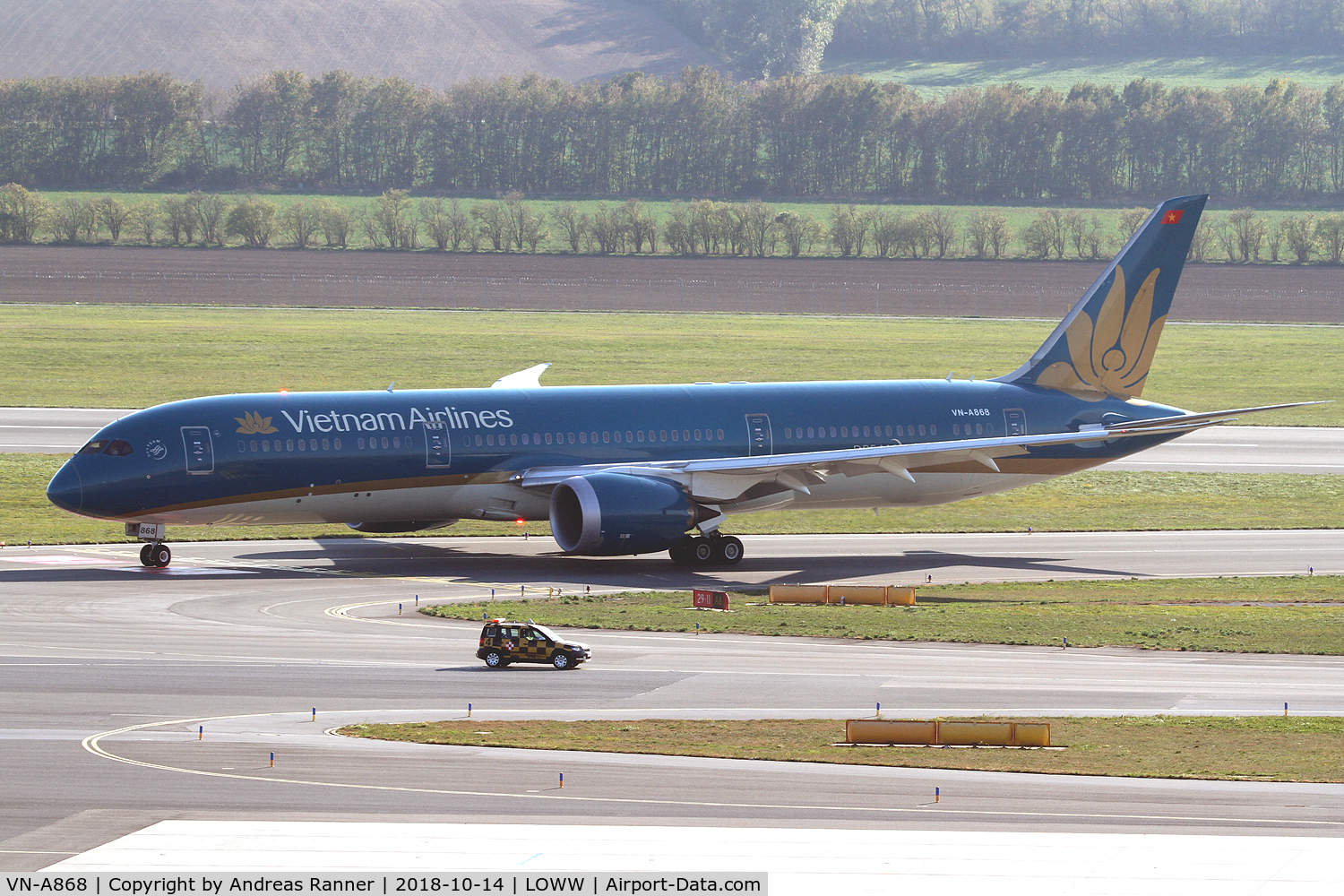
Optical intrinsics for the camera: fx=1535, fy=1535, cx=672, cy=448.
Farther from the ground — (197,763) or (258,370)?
(258,370)

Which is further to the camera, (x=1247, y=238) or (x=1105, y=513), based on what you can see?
(x=1247, y=238)

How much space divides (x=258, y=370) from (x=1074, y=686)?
267ft

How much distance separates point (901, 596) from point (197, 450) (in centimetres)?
2069

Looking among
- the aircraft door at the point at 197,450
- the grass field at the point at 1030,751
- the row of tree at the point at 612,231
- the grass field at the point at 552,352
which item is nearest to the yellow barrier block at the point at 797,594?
the grass field at the point at 1030,751

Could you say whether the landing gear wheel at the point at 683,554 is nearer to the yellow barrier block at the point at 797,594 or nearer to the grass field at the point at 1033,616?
the grass field at the point at 1033,616

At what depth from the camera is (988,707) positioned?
29.7 meters

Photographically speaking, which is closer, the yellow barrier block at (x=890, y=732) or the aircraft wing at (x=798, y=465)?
the yellow barrier block at (x=890, y=732)

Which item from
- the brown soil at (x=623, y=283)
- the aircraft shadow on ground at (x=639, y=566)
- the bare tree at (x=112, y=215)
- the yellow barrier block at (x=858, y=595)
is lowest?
the yellow barrier block at (x=858, y=595)

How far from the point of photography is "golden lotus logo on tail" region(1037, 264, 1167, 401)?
5478 centimetres

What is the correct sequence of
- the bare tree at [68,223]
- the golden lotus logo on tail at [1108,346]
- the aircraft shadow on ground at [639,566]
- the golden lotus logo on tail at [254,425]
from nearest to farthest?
the golden lotus logo on tail at [254,425] < the aircraft shadow on ground at [639,566] < the golden lotus logo on tail at [1108,346] < the bare tree at [68,223]

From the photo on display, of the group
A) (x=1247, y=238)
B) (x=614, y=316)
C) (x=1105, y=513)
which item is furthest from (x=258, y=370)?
(x=1247, y=238)

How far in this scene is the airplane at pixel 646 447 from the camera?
45000 mm

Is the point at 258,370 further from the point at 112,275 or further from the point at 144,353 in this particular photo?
the point at 112,275

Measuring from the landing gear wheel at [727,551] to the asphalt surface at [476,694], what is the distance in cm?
75
